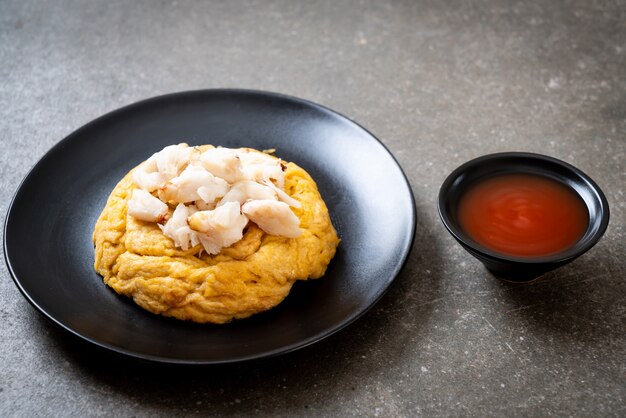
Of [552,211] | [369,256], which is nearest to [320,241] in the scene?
[369,256]

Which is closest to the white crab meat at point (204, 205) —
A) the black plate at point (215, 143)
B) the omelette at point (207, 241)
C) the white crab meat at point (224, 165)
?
the omelette at point (207, 241)

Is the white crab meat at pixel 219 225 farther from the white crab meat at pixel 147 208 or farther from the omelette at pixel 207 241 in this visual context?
the white crab meat at pixel 147 208

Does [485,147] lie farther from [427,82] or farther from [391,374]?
[391,374]

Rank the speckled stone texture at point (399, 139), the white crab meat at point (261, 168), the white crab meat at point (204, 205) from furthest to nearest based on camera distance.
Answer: the white crab meat at point (261, 168), the white crab meat at point (204, 205), the speckled stone texture at point (399, 139)

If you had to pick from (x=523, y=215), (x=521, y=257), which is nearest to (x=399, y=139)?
(x=523, y=215)

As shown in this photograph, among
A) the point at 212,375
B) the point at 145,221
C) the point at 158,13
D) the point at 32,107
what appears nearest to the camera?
the point at 212,375

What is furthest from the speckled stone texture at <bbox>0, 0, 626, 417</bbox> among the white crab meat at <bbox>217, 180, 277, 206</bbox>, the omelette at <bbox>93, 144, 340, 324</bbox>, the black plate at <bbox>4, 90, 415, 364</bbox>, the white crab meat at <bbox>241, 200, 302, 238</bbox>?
the white crab meat at <bbox>217, 180, 277, 206</bbox>
